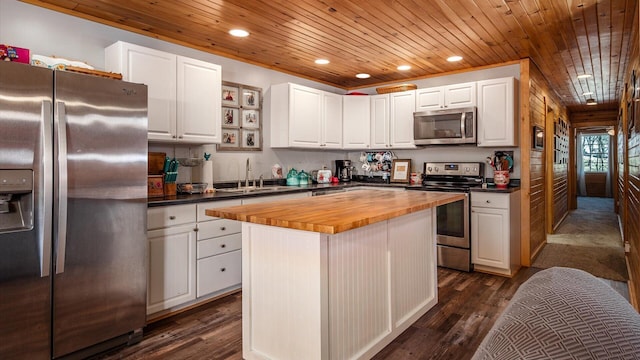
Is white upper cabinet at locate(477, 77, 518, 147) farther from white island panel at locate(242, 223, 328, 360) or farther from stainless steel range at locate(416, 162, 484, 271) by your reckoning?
white island panel at locate(242, 223, 328, 360)

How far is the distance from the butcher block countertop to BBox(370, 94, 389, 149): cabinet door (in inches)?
95.8

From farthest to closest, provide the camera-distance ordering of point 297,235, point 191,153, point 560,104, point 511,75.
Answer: point 560,104 < point 511,75 < point 191,153 < point 297,235

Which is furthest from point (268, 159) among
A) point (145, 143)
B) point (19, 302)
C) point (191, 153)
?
point (19, 302)

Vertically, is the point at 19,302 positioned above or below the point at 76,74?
below

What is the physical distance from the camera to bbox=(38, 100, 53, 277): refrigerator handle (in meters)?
2.03

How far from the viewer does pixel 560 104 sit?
704cm

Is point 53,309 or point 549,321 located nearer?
point 549,321

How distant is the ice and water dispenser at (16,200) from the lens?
6.35 ft

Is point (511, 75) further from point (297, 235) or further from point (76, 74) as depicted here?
point (76, 74)

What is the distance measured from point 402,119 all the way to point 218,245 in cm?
284

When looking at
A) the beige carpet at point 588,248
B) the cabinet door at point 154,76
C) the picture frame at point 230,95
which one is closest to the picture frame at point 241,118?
the picture frame at point 230,95

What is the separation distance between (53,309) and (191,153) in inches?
71.0

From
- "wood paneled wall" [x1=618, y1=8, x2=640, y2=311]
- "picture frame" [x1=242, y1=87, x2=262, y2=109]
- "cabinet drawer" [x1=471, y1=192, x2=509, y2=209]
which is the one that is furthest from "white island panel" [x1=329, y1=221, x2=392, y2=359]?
"picture frame" [x1=242, y1=87, x2=262, y2=109]

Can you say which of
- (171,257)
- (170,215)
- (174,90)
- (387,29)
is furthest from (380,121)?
(171,257)
